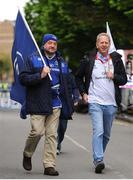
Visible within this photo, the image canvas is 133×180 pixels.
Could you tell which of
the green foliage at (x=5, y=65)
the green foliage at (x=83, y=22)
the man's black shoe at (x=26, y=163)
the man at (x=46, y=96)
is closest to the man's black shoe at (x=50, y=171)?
the man at (x=46, y=96)

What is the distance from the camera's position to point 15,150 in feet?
44.0

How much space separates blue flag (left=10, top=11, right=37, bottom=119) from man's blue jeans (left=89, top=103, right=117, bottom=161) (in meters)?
1.04

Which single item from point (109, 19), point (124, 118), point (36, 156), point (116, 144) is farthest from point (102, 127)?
point (109, 19)

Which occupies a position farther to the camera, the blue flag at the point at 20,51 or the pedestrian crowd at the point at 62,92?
the blue flag at the point at 20,51

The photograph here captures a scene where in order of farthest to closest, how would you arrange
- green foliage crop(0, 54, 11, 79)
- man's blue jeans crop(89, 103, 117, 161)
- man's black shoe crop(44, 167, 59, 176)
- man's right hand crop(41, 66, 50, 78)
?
green foliage crop(0, 54, 11, 79), man's blue jeans crop(89, 103, 117, 161), man's black shoe crop(44, 167, 59, 176), man's right hand crop(41, 66, 50, 78)

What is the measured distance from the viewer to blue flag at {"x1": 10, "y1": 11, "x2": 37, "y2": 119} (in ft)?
32.0

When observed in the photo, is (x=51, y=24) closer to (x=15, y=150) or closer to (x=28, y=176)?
(x=15, y=150)

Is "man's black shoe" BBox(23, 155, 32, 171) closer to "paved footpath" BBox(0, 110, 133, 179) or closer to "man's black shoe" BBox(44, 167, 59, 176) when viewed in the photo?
"paved footpath" BBox(0, 110, 133, 179)

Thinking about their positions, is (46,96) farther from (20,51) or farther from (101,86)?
(101,86)

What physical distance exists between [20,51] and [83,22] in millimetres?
25502

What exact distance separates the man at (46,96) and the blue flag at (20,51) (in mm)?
234

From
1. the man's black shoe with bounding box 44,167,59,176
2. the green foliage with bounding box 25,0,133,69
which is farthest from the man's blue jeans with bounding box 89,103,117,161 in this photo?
the green foliage with bounding box 25,0,133,69

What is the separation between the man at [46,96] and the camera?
938 cm

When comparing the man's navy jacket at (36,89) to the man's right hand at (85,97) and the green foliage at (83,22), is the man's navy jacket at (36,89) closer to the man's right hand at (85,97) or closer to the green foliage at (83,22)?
the man's right hand at (85,97)
